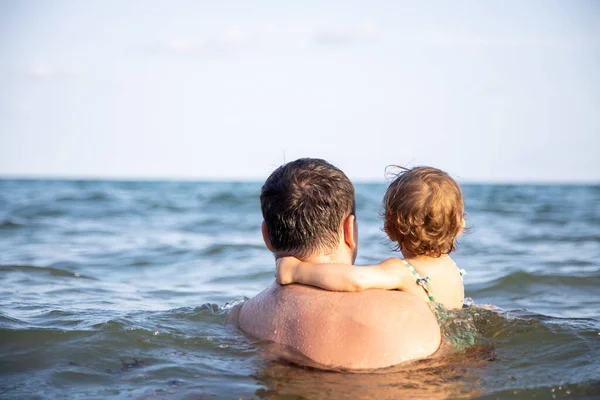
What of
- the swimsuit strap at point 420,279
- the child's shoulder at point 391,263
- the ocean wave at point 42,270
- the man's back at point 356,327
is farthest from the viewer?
the ocean wave at point 42,270

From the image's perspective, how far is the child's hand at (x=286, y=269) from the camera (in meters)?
3.06

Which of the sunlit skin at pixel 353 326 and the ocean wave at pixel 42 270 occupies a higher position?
the sunlit skin at pixel 353 326

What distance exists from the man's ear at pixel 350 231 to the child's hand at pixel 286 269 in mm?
258

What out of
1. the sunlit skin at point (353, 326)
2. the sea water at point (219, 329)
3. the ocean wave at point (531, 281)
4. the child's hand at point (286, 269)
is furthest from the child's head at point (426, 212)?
the ocean wave at point (531, 281)

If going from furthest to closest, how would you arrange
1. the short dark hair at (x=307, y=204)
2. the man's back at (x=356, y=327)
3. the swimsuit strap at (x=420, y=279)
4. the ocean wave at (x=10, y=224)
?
1. the ocean wave at (x=10, y=224)
2. the swimsuit strap at (x=420, y=279)
3. the short dark hair at (x=307, y=204)
4. the man's back at (x=356, y=327)

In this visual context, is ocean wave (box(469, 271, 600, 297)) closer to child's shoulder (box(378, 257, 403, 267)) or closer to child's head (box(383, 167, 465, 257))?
child's head (box(383, 167, 465, 257))

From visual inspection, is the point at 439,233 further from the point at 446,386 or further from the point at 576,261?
the point at 576,261

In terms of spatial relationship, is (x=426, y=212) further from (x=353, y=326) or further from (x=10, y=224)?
(x=10, y=224)

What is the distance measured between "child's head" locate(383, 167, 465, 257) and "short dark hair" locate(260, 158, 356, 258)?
545mm

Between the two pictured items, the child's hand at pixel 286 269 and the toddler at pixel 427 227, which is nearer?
the child's hand at pixel 286 269

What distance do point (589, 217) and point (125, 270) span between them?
39.3ft

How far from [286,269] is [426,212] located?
900 millimetres

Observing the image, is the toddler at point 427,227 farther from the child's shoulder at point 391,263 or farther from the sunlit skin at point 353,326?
the sunlit skin at point 353,326

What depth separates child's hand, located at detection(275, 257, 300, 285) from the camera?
3057 mm
